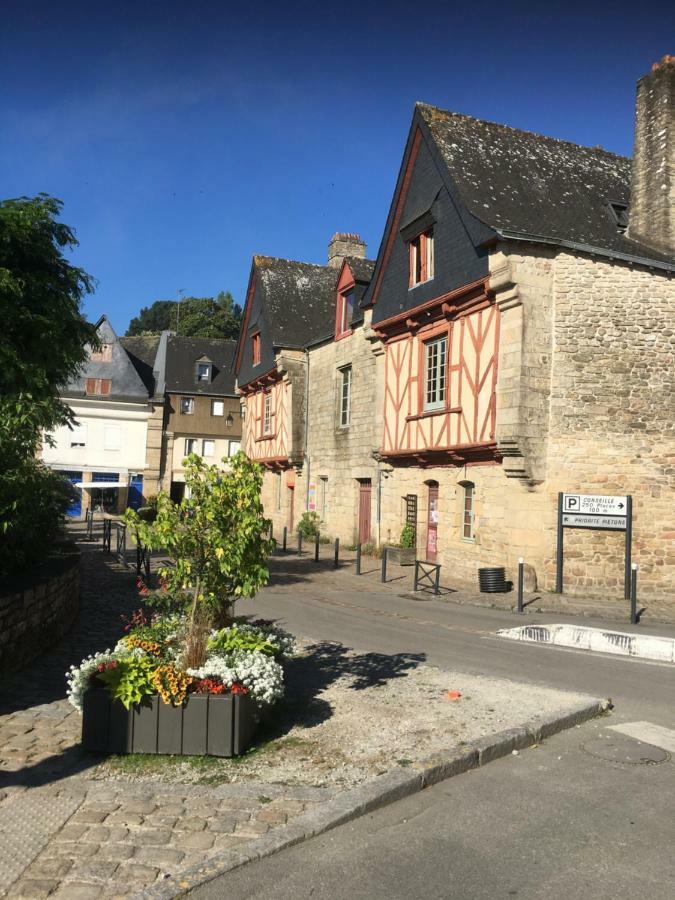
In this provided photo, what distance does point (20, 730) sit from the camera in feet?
20.4

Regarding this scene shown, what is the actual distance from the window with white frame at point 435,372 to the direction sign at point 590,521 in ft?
14.3

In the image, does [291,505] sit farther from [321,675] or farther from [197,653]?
[197,653]

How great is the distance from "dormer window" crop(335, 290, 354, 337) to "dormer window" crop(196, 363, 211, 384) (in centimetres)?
2079

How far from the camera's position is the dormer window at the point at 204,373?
43.9 meters

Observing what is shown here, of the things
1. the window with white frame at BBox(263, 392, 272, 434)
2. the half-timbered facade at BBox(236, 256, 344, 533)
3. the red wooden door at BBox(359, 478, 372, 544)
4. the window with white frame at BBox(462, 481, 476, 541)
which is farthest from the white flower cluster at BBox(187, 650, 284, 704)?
the window with white frame at BBox(263, 392, 272, 434)

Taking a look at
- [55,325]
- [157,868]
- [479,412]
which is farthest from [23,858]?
[479,412]

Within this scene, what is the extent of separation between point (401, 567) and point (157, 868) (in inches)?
605

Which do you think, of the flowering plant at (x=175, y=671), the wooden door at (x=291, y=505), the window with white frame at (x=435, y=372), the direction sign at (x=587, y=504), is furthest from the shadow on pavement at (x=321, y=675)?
the wooden door at (x=291, y=505)

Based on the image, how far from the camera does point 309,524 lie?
2550 centimetres

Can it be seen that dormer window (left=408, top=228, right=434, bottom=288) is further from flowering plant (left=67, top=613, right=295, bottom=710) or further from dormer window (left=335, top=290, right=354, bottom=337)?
flowering plant (left=67, top=613, right=295, bottom=710)

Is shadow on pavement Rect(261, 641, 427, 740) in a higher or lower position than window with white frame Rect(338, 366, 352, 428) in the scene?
lower

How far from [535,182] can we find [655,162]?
2601 millimetres

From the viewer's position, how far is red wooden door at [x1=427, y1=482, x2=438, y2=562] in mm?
18688

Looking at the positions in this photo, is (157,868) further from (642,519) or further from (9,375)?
(642,519)
